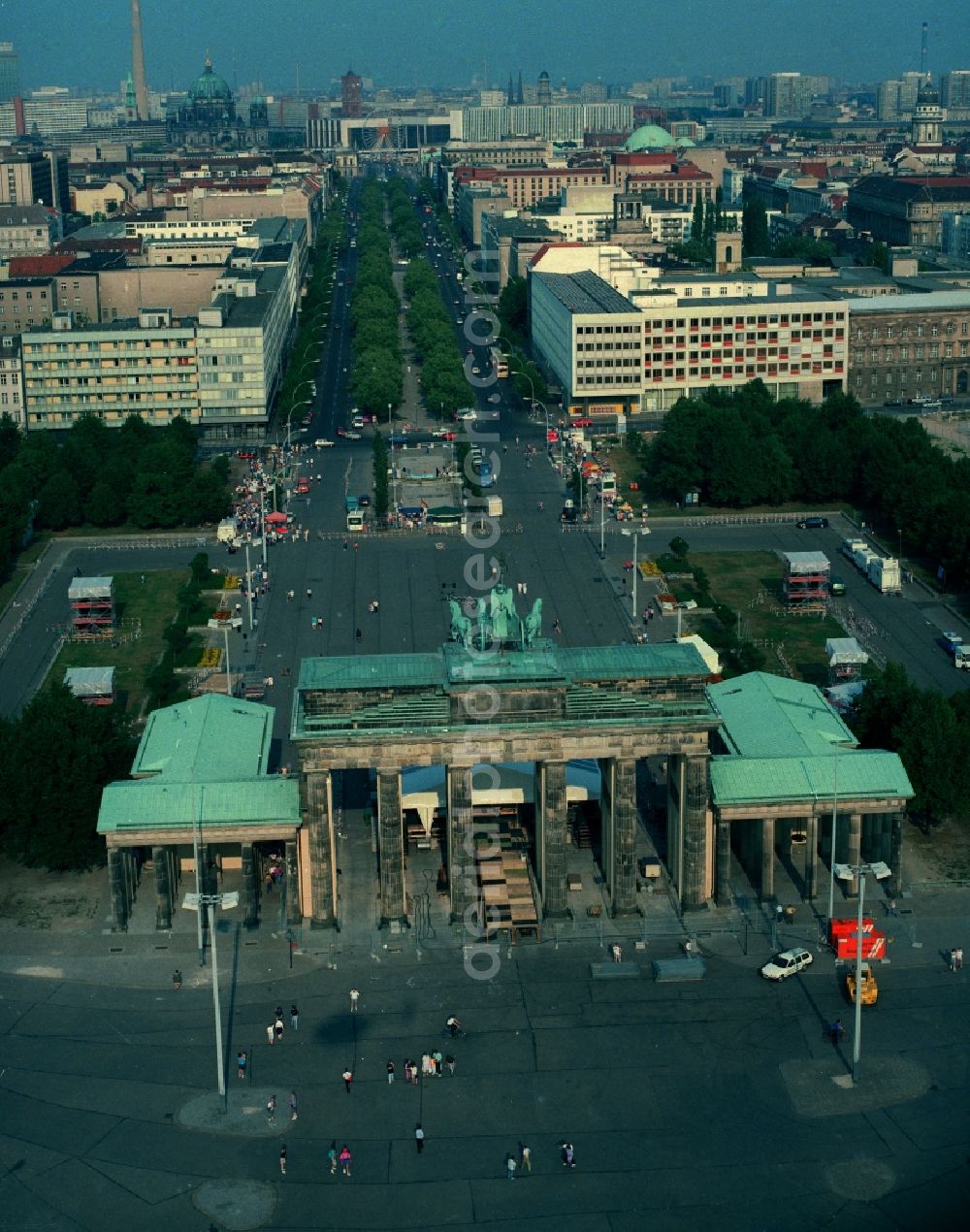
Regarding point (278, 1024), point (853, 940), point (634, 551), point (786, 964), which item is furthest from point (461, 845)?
point (634, 551)

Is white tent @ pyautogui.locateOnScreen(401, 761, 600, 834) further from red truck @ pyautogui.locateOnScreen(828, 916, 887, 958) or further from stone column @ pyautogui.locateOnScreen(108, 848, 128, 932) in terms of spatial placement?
red truck @ pyautogui.locateOnScreen(828, 916, 887, 958)

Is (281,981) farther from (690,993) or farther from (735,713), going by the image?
(735,713)

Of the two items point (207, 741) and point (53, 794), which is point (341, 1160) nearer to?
point (53, 794)

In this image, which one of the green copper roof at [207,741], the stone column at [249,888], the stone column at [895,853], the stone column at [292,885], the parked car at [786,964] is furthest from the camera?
the green copper roof at [207,741]

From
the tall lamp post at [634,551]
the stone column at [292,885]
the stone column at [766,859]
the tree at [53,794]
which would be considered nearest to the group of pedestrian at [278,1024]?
the stone column at [292,885]

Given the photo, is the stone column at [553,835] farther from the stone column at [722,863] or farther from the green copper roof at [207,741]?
the green copper roof at [207,741]

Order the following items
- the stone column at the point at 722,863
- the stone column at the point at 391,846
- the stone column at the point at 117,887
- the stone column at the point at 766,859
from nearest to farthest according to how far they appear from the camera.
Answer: the stone column at the point at 391,846 → the stone column at the point at 117,887 → the stone column at the point at 722,863 → the stone column at the point at 766,859
